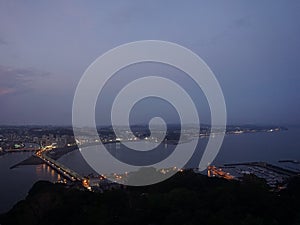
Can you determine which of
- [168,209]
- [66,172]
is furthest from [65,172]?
[168,209]

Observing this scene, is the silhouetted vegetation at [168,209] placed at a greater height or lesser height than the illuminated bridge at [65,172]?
greater

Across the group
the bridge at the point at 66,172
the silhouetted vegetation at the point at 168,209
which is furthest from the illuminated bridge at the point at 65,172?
the silhouetted vegetation at the point at 168,209

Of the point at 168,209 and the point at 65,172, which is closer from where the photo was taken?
the point at 168,209

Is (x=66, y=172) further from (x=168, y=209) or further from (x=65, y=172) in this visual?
(x=168, y=209)

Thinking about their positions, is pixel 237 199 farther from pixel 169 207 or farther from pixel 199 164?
pixel 199 164

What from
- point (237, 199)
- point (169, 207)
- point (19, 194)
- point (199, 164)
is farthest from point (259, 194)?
point (199, 164)

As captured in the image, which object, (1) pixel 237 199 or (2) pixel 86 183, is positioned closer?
(1) pixel 237 199

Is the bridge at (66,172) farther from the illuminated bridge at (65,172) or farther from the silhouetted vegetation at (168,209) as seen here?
the silhouetted vegetation at (168,209)

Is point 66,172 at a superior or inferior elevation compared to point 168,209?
inferior

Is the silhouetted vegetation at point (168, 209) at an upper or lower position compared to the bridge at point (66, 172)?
upper

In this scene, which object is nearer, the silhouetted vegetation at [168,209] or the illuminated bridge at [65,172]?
the silhouetted vegetation at [168,209]

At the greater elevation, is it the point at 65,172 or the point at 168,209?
the point at 168,209
